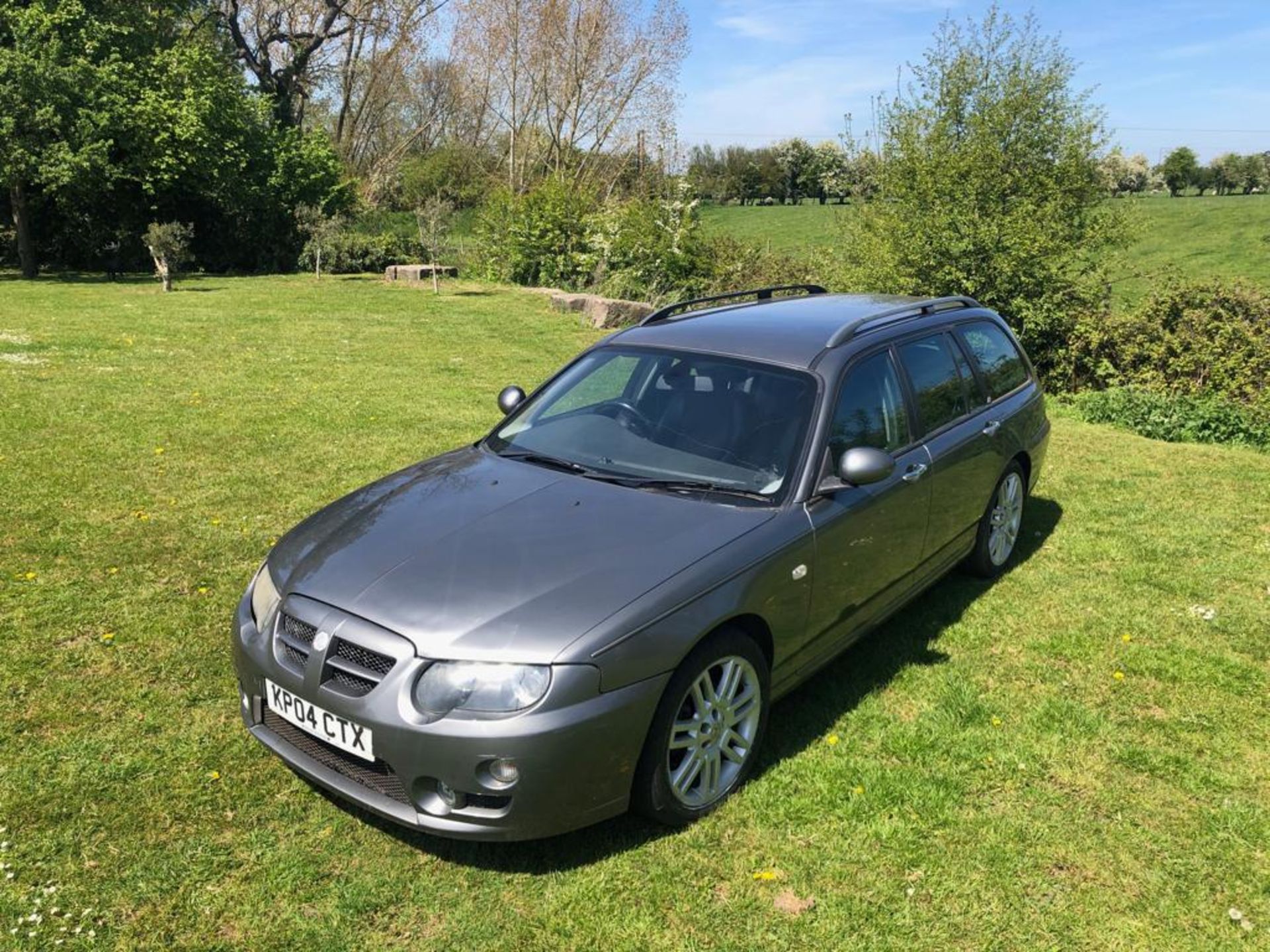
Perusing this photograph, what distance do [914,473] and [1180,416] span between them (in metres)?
7.17

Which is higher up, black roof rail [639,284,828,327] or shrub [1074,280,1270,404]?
black roof rail [639,284,828,327]

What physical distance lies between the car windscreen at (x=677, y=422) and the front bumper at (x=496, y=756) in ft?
3.61

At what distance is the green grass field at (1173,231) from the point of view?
23516 millimetres

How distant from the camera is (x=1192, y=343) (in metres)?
10.4

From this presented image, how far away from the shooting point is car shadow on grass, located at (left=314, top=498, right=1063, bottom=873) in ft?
10.0

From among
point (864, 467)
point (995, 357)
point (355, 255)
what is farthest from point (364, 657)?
point (355, 255)

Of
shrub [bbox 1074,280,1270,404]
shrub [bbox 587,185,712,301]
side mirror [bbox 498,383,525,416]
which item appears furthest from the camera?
shrub [bbox 587,185,712,301]

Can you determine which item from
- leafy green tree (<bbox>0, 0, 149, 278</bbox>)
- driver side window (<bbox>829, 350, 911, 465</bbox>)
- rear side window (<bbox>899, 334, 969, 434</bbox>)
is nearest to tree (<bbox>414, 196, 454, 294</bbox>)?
leafy green tree (<bbox>0, 0, 149, 278</bbox>)

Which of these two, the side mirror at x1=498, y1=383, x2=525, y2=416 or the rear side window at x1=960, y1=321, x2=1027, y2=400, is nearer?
the side mirror at x1=498, y1=383, x2=525, y2=416

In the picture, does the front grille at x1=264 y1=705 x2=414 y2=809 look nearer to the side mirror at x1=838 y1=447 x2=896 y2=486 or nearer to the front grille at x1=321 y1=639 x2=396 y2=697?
the front grille at x1=321 y1=639 x2=396 y2=697

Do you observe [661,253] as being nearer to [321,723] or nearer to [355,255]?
[355,255]

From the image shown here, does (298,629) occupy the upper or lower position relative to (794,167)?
lower

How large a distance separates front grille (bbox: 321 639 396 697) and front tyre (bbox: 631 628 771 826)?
863 millimetres

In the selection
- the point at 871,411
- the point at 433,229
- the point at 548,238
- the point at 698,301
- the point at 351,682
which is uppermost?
the point at 433,229
